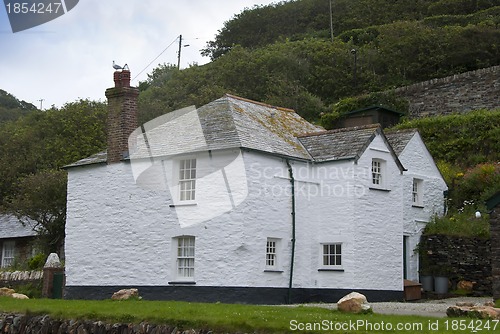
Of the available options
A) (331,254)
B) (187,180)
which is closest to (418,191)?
(331,254)

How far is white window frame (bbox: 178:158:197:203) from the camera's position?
24062mm

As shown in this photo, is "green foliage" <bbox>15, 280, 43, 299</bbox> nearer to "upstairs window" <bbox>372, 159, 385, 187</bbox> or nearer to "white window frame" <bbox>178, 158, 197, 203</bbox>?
"white window frame" <bbox>178, 158, 197, 203</bbox>

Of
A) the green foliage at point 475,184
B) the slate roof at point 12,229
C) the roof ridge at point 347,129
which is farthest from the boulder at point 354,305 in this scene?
the slate roof at point 12,229

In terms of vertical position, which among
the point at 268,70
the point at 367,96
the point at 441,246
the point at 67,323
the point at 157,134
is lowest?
the point at 67,323

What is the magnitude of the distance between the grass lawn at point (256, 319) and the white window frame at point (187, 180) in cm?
526

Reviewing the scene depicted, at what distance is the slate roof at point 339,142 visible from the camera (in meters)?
24.9

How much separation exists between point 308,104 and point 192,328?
3364 cm

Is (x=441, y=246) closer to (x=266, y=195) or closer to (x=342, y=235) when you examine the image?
(x=342, y=235)

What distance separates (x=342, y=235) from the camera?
24.4 meters

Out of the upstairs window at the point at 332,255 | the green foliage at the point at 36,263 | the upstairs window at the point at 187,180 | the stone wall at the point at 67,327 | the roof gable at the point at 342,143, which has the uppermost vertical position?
the roof gable at the point at 342,143

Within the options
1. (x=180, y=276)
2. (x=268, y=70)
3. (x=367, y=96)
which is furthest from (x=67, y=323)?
(x=268, y=70)

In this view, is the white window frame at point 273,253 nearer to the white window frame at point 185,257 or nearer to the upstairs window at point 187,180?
the white window frame at point 185,257

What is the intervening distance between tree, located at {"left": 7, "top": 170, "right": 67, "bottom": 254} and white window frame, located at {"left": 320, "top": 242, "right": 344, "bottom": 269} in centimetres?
1423

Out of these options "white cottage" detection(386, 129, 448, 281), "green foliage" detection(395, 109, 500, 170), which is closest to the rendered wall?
"white cottage" detection(386, 129, 448, 281)
